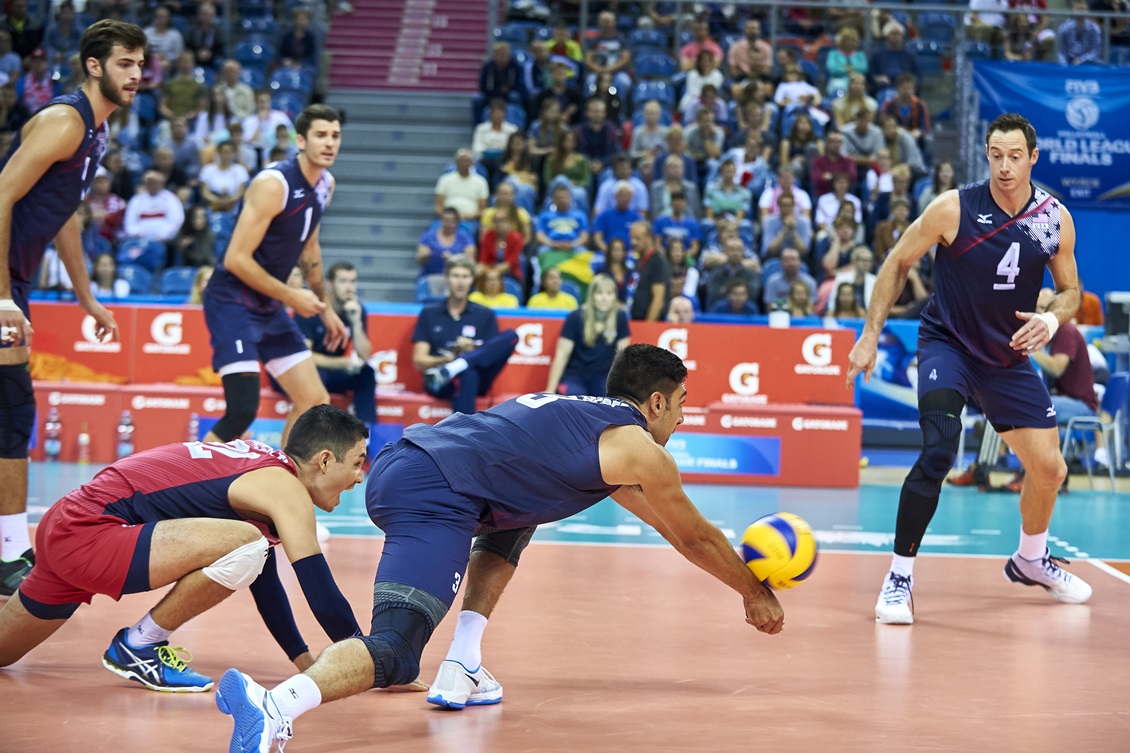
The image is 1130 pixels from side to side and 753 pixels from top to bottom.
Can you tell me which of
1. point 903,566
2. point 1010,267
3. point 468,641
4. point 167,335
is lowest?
point 167,335

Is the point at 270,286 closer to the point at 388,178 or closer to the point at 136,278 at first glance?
the point at 136,278

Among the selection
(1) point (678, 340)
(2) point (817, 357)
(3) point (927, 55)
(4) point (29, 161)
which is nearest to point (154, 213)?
(1) point (678, 340)

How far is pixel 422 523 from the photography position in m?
3.87

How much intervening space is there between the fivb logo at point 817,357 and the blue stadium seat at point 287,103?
7.71 m

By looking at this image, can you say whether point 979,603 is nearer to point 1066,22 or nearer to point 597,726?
point 597,726

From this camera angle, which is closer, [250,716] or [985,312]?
[250,716]

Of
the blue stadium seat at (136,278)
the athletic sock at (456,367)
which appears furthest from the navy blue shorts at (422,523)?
the blue stadium seat at (136,278)

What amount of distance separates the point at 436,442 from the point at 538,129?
38.8 feet

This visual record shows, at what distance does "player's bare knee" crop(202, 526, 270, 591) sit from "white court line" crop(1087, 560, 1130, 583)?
4.65 m

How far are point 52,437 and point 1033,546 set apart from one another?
25.7ft

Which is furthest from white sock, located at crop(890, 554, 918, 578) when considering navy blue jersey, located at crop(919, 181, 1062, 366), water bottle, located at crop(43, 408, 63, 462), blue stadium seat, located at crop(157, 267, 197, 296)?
blue stadium seat, located at crop(157, 267, 197, 296)

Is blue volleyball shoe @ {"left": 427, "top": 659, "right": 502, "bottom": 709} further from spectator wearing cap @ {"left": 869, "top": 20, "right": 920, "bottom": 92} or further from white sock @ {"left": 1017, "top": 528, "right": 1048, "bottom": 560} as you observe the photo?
spectator wearing cap @ {"left": 869, "top": 20, "right": 920, "bottom": 92}

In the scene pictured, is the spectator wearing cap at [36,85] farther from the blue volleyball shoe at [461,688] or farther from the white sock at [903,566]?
the blue volleyball shoe at [461,688]

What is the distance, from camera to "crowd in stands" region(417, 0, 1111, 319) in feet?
43.4
